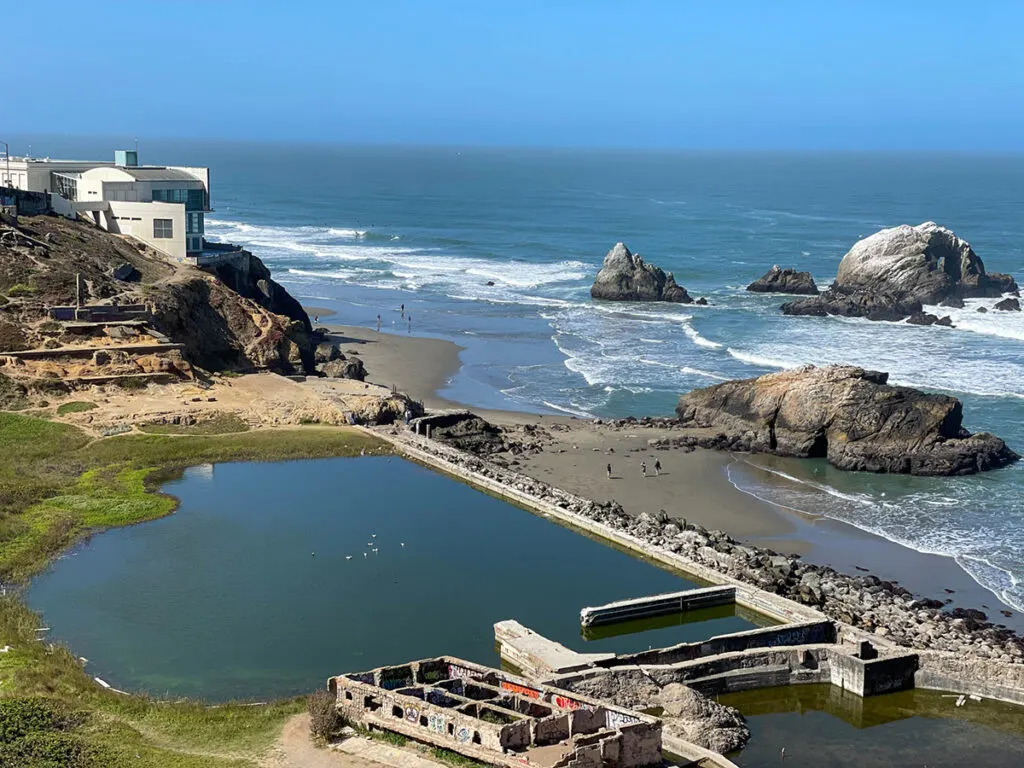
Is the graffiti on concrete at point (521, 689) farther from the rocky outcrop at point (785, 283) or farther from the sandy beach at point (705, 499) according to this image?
the rocky outcrop at point (785, 283)

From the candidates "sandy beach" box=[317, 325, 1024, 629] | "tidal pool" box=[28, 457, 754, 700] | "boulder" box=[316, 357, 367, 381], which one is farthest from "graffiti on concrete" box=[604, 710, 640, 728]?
"boulder" box=[316, 357, 367, 381]

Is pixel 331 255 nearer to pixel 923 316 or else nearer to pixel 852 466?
pixel 923 316

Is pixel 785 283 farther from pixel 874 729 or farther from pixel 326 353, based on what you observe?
pixel 874 729

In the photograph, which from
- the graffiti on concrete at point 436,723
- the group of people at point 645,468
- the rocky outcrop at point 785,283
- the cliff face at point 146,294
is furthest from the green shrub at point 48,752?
the rocky outcrop at point 785,283

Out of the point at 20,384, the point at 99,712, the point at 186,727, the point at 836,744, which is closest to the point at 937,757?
the point at 836,744

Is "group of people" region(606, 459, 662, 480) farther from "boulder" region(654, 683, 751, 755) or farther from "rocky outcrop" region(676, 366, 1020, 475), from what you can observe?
"boulder" region(654, 683, 751, 755)

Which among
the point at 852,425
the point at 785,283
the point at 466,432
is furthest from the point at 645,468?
the point at 785,283
